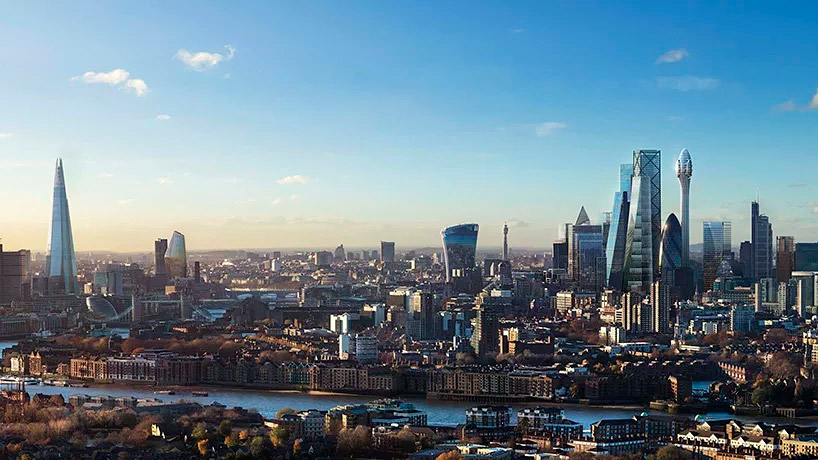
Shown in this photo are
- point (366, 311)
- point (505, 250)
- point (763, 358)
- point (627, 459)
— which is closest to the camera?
point (627, 459)

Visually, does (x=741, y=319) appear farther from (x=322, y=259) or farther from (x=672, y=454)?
(x=322, y=259)

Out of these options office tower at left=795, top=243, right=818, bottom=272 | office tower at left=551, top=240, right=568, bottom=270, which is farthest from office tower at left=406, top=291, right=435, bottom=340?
office tower at left=551, top=240, right=568, bottom=270

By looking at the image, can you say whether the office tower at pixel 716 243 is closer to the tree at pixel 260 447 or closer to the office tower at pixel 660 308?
the office tower at pixel 660 308

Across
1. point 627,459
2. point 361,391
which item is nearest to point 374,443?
point 627,459

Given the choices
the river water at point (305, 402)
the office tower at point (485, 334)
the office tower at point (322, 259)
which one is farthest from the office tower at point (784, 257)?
the office tower at point (322, 259)

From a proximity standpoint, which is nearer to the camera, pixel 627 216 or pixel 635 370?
pixel 635 370

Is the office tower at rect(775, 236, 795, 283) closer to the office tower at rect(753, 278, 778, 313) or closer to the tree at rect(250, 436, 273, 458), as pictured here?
the office tower at rect(753, 278, 778, 313)

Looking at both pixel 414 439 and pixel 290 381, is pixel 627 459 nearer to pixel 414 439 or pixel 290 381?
pixel 414 439
